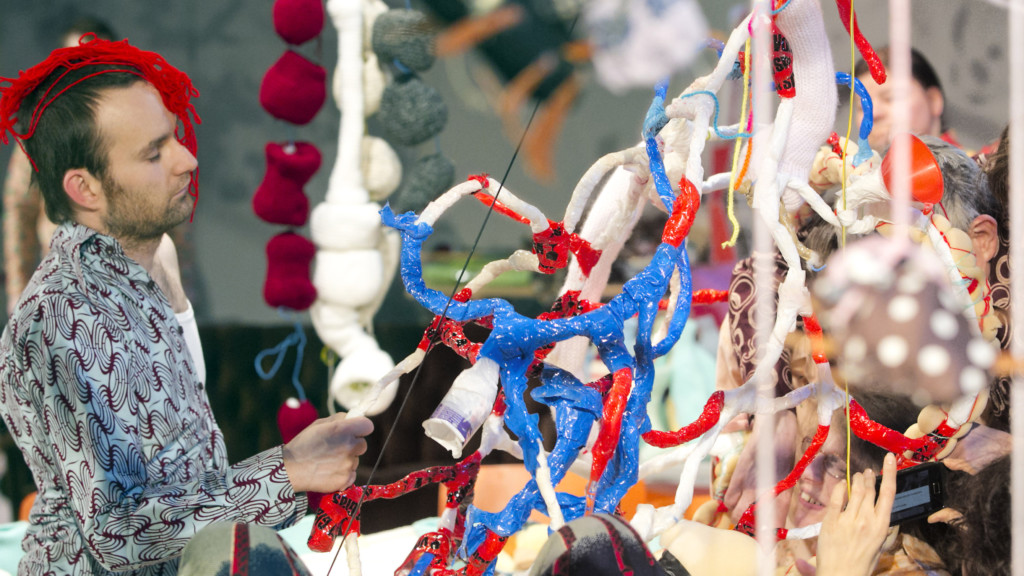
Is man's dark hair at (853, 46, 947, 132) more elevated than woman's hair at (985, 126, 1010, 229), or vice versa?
man's dark hair at (853, 46, 947, 132)

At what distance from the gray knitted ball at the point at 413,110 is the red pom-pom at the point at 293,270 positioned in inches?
12.8

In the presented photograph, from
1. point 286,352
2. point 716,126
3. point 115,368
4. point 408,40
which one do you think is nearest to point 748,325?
point 716,126

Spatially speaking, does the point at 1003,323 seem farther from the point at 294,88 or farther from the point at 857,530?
the point at 294,88

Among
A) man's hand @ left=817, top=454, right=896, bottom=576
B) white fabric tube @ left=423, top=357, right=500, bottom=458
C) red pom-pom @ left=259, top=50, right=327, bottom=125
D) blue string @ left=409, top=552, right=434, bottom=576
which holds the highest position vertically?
red pom-pom @ left=259, top=50, right=327, bottom=125

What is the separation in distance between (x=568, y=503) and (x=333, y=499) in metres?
0.15

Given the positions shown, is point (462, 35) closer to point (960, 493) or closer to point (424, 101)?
point (424, 101)

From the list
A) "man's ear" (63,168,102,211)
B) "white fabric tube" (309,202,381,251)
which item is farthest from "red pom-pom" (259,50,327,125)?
"man's ear" (63,168,102,211)

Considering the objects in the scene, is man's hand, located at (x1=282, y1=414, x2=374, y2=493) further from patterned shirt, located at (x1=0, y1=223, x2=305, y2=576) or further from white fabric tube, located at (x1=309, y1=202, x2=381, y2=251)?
white fabric tube, located at (x1=309, y1=202, x2=381, y2=251)

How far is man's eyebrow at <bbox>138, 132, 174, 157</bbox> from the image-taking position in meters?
0.79

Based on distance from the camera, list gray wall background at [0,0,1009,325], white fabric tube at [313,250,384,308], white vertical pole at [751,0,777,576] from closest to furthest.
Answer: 1. white vertical pole at [751,0,777,576]
2. white fabric tube at [313,250,384,308]
3. gray wall background at [0,0,1009,325]

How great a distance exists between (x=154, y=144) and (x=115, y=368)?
0.72 ft

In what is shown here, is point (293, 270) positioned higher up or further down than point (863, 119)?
further down

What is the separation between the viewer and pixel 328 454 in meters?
0.62

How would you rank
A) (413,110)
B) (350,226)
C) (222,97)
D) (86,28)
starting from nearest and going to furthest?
1. (413,110)
2. (350,226)
3. (86,28)
4. (222,97)
